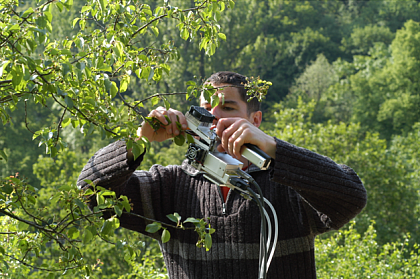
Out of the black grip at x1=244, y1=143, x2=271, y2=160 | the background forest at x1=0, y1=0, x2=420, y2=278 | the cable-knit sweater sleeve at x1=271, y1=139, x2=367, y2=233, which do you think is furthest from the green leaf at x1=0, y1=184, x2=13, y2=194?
the cable-knit sweater sleeve at x1=271, y1=139, x2=367, y2=233

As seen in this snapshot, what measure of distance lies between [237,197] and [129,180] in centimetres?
51

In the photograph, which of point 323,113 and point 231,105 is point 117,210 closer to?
point 231,105

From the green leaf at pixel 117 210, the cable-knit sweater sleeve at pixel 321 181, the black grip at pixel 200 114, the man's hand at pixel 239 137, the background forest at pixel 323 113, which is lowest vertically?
the green leaf at pixel 117 210

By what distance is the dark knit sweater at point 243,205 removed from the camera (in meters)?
1.78

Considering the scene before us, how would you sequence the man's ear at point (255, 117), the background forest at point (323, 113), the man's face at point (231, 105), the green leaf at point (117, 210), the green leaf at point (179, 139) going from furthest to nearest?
the background forest at point (323, 113) < the man's ear at point (255, 117) < the man's face at point (231, 105) < the green leaf at point (179, 139) < the green leaf at point (117, 210)

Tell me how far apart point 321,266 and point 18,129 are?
911 inches

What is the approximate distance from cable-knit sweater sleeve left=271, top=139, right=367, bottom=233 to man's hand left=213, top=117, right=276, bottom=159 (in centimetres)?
4

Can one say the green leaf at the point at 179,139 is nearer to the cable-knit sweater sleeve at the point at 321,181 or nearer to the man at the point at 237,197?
the man at the point at 237,197

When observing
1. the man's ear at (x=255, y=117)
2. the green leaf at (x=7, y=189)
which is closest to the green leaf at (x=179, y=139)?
the green leaf at (x=7, y=189)

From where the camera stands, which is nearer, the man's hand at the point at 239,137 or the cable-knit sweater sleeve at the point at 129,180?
the man's hand at the point at 239,137

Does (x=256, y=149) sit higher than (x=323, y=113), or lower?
lower

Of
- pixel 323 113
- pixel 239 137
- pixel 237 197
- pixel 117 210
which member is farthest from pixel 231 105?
pixel 323 113

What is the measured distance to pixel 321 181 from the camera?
177 centimetres

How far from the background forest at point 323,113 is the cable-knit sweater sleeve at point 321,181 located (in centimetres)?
60
